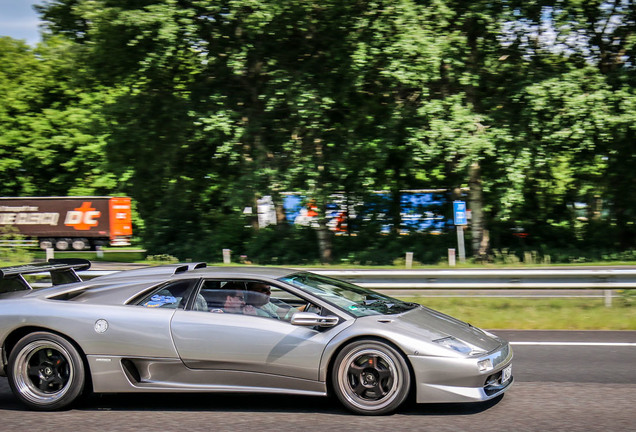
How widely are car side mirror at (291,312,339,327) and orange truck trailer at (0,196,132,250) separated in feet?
114

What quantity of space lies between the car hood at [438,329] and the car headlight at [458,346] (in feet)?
0.14

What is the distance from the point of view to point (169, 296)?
602cm

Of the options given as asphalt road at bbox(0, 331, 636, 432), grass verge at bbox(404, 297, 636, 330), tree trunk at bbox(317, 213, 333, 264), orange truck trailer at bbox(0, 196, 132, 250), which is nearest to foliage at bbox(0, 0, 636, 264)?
tree trunk at bbox(317, 213, 333, 264)

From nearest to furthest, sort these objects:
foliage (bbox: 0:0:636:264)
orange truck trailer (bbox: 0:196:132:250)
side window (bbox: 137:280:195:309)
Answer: side window (bbox: 137:280:195:309) → foliage (bbox: 0:0:636:264) → orange truck trailer (bbox: 0:196:132:250)

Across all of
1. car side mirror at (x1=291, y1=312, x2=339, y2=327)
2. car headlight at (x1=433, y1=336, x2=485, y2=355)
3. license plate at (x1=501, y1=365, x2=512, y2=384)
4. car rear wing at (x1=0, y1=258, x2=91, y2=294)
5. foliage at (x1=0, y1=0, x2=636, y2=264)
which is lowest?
license plate at (x1=501, y1=365, x2=512, y2=384)

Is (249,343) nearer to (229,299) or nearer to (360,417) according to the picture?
(229,299)

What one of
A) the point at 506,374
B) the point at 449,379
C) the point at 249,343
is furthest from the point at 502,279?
the point at 249,343

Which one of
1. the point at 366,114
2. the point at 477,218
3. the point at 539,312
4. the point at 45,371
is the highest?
the point at 366,114

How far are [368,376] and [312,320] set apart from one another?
1.93ft

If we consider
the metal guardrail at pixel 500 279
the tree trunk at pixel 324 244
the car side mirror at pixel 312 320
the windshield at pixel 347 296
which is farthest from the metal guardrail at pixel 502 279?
the tree trunk at pixel 324 244

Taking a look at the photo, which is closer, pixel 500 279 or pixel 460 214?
pixel 500 279

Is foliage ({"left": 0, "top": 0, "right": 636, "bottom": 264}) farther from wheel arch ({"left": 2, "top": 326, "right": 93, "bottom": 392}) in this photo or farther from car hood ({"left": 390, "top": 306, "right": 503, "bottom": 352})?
wheel arch ({"left": 2, "top": 326, "right": 93, "bottom": 392})

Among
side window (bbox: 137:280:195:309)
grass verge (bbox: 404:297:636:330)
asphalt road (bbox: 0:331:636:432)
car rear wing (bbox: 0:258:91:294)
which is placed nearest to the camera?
asphalt road (bbox: 0:331:636:432)

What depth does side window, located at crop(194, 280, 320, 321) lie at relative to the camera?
5.83m
